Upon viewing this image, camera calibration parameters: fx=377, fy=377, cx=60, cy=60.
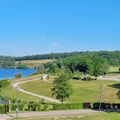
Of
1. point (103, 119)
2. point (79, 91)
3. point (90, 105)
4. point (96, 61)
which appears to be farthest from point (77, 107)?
point (96, 61)

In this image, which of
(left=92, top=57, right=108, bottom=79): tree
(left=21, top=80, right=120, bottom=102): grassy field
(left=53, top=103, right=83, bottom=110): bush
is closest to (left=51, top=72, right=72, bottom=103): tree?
(left=53, top=103, right=83, bottom=110): bush

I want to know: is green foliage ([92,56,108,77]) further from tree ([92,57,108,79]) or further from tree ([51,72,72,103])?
tree ([51,72,72,103])

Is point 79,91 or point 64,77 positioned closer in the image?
point 64,77

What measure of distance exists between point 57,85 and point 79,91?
1323 inches

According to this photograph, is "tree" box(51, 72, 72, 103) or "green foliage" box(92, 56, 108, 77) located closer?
"tree" box(51, 72, 72, 103)

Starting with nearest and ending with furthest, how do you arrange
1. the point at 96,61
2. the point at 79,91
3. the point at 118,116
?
the point at 118,116
the point at 79,91
the point at 96,61

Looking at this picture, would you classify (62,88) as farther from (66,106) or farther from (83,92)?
(83,92)

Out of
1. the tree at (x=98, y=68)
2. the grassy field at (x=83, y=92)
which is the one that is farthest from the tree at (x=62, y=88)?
the tree at (x=98, y=68)

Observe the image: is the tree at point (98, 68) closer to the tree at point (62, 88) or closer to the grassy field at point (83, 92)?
the grassy field at point (83, 92)

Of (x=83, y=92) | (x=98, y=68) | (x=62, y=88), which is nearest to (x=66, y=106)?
(x=62, y=88)

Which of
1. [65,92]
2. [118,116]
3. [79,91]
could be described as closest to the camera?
[118,116]

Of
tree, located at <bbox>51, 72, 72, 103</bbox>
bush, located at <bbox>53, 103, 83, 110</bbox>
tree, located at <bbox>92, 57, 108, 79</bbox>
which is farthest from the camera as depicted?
tree, located at <bbox>92, 57, 108, 79</bbox>

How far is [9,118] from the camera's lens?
52.1 metres

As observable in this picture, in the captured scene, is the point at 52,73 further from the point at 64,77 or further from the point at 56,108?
the point at 56,108
